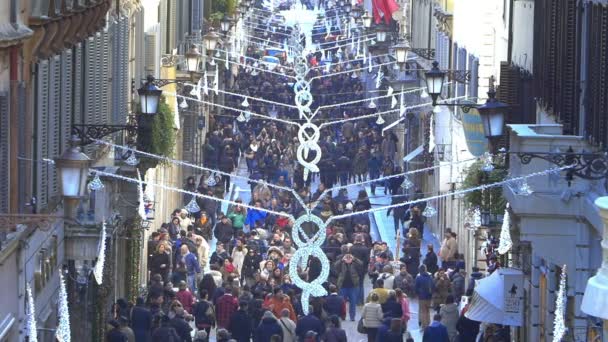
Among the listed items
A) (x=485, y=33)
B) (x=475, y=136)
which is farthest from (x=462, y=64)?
(x=475, y=136)

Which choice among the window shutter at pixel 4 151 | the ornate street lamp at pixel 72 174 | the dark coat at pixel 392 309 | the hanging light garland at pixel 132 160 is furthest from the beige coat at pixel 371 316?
the ornate street lamp at pixel 72 174

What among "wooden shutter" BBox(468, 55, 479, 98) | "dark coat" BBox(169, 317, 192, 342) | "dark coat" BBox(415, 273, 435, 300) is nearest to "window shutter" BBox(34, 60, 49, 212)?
"dark coat" BBox(169, 317, 192, 342)

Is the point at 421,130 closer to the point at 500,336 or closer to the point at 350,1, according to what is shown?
the point at 500,336

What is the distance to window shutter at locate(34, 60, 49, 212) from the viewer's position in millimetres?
25547

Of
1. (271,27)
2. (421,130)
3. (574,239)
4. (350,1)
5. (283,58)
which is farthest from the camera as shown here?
(350,1)

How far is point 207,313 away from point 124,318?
294cm

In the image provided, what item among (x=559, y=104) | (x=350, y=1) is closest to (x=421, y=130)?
(x=559, y=104)

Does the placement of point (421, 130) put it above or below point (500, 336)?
above

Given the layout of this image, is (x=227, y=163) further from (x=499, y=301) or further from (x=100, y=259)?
(x=100, y=259)

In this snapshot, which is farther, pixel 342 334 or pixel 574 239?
pixel 342 334

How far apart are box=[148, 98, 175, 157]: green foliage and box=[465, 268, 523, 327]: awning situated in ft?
30.7

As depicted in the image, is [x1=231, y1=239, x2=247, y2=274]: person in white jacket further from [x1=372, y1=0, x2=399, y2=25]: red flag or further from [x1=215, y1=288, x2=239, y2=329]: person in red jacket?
[x1=372, y1=0, x2=399, y2=25]: red flag

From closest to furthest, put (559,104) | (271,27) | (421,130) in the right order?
Answer: 1. (559,104)
2. (421,130)
3. (271,27)

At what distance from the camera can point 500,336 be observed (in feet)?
101
